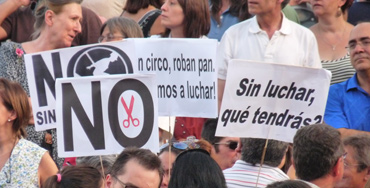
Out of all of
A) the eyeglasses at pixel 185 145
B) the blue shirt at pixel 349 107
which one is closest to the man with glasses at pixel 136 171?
the eyeglasses at pixel 185 145

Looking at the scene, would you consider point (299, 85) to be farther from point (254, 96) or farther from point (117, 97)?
point (117, 97)

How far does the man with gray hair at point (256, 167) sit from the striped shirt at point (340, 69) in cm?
214

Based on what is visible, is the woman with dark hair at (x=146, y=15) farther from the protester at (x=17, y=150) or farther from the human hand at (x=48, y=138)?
the protester at (x=17, y=150)

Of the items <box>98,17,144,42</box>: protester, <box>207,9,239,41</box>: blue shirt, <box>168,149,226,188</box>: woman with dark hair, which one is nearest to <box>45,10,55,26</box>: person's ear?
<box>98,17,144,42</box>: protester

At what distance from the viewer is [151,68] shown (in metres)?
8.36

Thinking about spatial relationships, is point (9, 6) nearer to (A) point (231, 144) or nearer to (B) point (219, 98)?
(B) point (219, 98)

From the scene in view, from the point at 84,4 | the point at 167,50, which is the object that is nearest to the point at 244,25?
the point at 167,50

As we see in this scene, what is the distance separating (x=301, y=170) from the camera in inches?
259

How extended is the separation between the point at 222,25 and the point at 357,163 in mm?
3300

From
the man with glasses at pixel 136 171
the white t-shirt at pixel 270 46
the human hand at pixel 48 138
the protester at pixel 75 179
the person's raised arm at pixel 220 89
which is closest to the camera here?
the protester at pixel 75 179

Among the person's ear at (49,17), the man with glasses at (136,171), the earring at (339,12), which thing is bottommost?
the man with glasses at (136,171)

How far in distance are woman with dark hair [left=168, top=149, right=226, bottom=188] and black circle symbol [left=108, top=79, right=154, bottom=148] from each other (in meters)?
1.40

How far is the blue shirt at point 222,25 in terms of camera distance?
10359 mm

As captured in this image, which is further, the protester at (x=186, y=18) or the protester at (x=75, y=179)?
the protester at (x=186, y=18)
